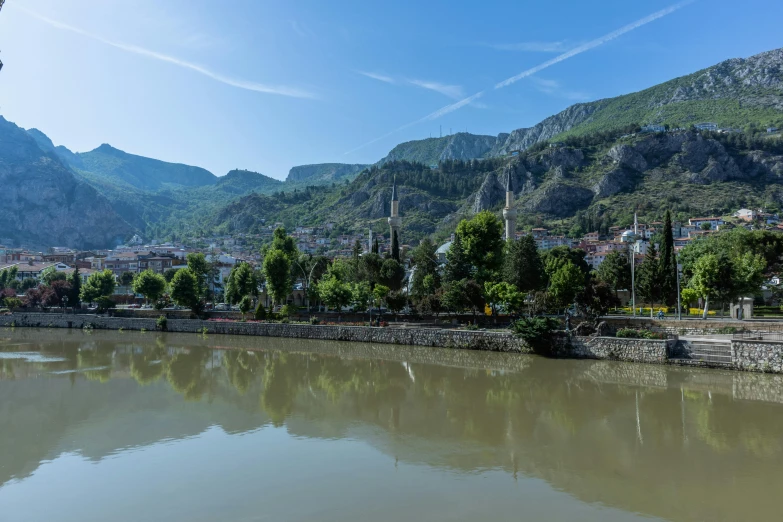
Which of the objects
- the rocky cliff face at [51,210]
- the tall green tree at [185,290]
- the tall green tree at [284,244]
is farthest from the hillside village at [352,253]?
the rocky cliff face at [51,210]

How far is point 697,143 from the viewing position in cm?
10538

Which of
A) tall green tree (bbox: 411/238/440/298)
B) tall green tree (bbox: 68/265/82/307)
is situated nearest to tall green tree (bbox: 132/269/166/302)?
tall green tree (bbox: 68/265/82/307)

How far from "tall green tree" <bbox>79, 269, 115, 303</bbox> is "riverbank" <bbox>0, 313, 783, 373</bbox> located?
3.48m

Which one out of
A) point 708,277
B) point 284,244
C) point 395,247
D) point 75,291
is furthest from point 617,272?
point 75,291

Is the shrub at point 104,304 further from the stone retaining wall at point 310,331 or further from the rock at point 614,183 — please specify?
the rock at point 614,183

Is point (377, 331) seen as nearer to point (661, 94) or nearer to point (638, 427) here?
point (638, 427)

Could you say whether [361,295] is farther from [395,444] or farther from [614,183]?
[614,183]

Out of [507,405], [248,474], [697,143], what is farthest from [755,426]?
[697,143]

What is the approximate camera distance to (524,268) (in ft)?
107

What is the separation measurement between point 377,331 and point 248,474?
2148 cm

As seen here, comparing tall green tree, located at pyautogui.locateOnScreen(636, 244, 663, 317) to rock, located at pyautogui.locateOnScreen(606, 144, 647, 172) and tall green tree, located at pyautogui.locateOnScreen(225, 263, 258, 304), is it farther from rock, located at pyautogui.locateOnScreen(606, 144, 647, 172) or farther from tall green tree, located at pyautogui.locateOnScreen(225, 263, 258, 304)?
rock, located at pyautogui.locateOnScreen(606, 144, 647, 172)

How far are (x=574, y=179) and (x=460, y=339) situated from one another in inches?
3851

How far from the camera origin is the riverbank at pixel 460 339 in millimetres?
20312

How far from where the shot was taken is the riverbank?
800 inches
